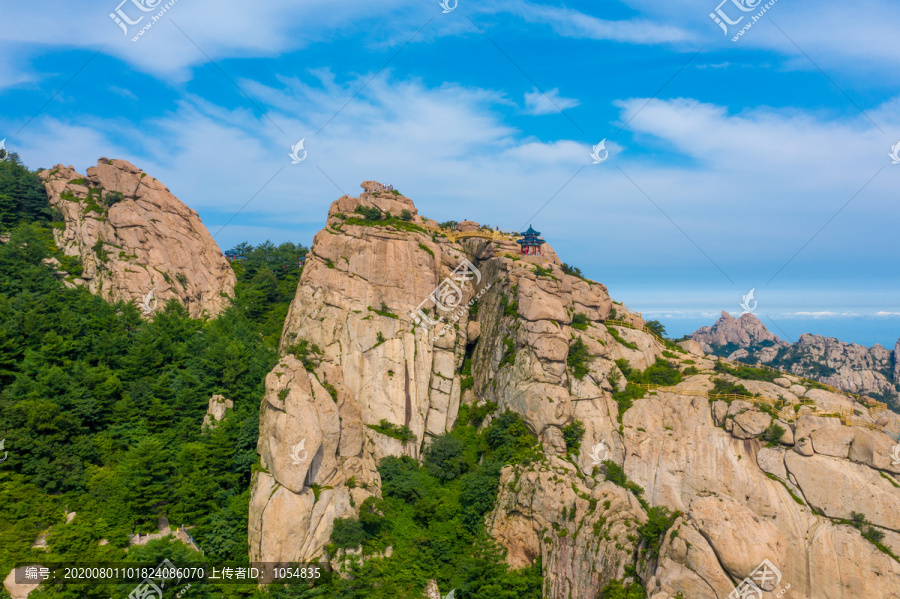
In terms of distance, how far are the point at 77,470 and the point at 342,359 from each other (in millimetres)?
19595

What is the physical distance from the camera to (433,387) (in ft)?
153

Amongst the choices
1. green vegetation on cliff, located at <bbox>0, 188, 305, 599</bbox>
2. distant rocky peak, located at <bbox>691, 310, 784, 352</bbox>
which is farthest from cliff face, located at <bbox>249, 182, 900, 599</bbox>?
distant rocky peak, located at <bbox>691, 310, 784, 352</bbox>

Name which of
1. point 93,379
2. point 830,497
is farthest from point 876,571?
point 93,379

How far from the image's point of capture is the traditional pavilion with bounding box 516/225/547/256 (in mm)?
53869

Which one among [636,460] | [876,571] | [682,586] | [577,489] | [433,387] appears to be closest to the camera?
[682,586]

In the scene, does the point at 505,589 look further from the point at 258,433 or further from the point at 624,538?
the point at 258,433

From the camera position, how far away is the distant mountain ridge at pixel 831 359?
86500 mm

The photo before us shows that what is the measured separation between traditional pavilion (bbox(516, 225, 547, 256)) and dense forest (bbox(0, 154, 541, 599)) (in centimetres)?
1937

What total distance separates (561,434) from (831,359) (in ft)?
275

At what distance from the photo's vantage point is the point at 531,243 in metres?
53.8

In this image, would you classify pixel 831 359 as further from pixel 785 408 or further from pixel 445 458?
pixel 445 458

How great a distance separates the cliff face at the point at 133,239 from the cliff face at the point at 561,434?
16.2m

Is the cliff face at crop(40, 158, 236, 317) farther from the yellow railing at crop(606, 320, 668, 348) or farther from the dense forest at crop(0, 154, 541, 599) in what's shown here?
the yellow railing at crop(606, 320, 668, 348)

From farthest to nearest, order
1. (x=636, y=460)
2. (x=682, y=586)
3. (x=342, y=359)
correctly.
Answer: (x=342, y=359) → (x=636, y=460) → (x=682, y=586)
